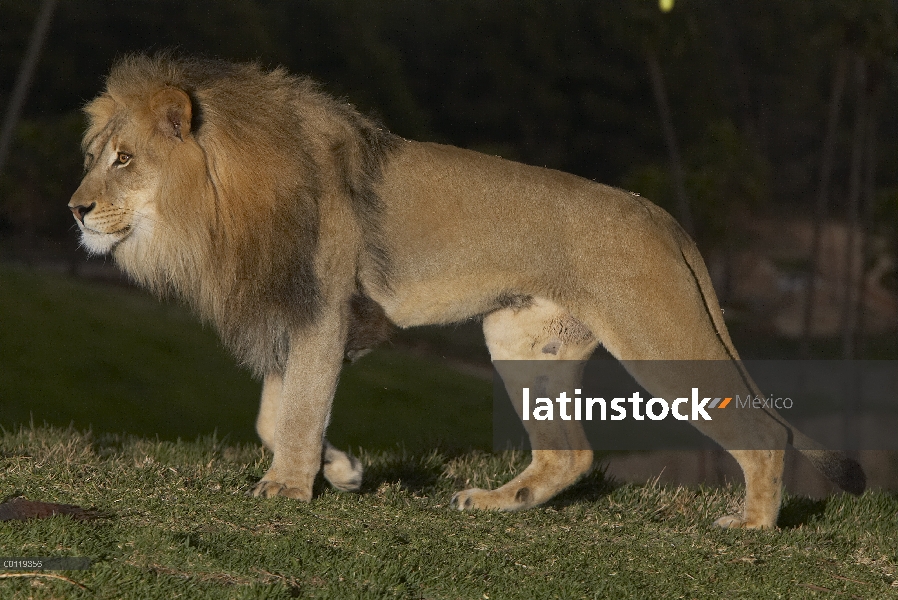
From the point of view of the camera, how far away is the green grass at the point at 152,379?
→ 19.6 metres

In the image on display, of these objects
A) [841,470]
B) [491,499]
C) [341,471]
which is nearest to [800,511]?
[841,470]

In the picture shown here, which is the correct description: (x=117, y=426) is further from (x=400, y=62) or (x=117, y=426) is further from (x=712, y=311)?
(x=712, y=311)

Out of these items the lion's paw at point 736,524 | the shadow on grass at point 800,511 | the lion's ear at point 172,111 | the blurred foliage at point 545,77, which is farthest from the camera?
the blurred foliage at point 545,77

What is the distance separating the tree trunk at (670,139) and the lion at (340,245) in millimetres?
19885

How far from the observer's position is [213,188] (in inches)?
146

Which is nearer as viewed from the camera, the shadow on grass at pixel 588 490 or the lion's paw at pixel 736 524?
the lion's paw at pixel 736 524

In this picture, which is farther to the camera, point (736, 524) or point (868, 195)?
point (868, 195)

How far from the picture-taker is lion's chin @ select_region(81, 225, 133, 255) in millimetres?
3686

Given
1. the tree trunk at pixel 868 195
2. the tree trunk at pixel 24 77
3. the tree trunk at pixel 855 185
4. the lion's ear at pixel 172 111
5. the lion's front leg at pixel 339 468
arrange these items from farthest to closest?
the tree trunk at pixel 868 195 → the tree trunk at pixel 855 185 → the tree trunk at pixel 24 77 → the lion's front leg at pixel 339 468 → the lion's ear at pixel 172 111

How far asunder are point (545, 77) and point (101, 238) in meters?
28.2

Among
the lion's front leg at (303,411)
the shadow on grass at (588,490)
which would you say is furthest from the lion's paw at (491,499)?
the lion's front leg at (303,411)

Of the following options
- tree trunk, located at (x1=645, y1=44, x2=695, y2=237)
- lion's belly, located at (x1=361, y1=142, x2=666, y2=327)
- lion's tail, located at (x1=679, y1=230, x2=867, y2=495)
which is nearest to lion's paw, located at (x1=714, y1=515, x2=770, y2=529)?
lion's tail, located at (x1=679, y1=230, x2=867, y2=495)

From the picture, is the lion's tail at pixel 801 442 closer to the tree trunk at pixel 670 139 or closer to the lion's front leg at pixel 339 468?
the lion's front leg at pixel 339 468

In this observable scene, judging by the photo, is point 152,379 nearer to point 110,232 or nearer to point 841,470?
point 110,232
